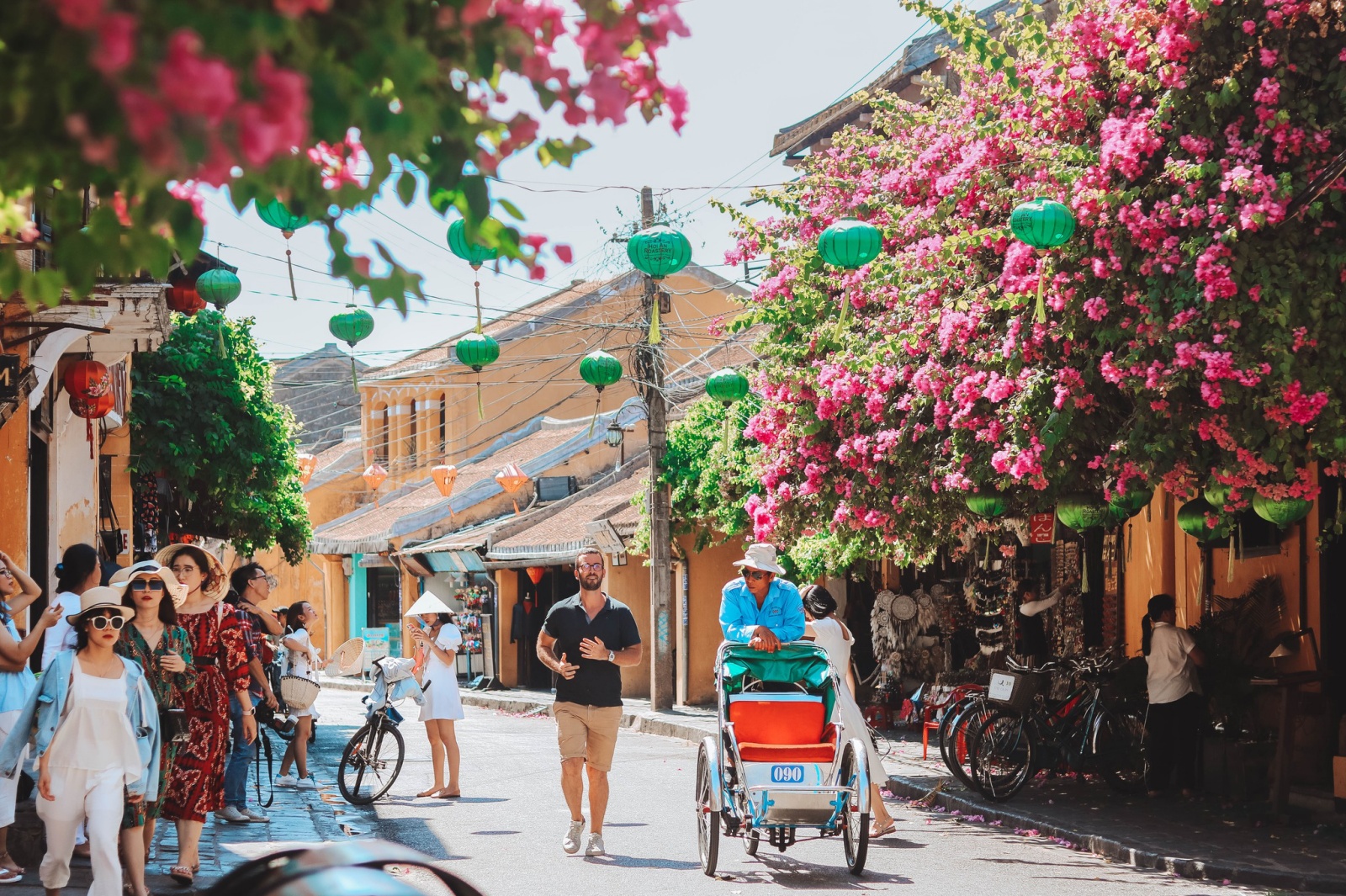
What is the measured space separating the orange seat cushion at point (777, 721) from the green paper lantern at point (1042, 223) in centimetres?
358

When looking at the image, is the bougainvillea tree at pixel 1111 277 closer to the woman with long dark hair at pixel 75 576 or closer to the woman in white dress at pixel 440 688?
the woman in white dress at pixel 440 688

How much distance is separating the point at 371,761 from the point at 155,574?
5.40 meters

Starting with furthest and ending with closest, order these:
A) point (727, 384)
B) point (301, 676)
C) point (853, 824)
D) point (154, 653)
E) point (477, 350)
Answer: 1. point (727, 384)
2. point (477, 350)
3. point (301, 676)
4. point (853, 824)
5. point (154, 653)

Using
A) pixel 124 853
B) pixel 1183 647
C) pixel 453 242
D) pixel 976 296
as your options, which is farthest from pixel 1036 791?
pixel 124 853

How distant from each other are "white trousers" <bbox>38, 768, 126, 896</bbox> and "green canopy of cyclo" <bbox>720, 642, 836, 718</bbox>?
14.2 ft

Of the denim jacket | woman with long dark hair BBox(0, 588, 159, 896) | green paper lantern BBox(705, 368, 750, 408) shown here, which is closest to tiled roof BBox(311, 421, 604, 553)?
green paper lantern BBox(705, 368, 750, 408)

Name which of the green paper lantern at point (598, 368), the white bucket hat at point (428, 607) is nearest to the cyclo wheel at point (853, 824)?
the white bucket hat at point (428, 607)

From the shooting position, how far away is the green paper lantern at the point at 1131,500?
1140cm

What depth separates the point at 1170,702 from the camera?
14.5 m

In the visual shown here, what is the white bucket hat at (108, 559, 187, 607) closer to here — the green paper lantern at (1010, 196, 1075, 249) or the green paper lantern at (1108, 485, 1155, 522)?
the green paper lantern at (1010, 196, 1075, 249)

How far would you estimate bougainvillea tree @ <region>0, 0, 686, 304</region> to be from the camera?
2535 millimetres

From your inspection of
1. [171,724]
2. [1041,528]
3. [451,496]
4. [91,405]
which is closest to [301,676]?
[91,405]

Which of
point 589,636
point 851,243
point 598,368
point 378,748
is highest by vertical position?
point 851,243

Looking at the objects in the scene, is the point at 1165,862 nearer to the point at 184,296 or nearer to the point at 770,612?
the point at 770,612
